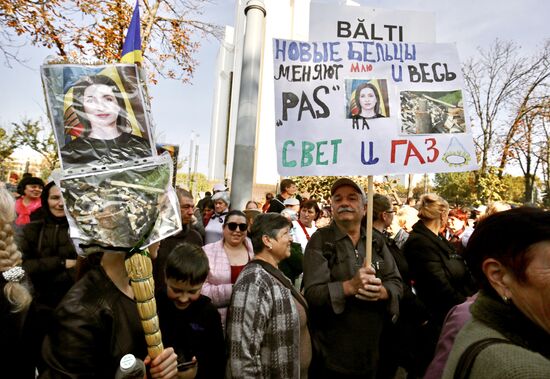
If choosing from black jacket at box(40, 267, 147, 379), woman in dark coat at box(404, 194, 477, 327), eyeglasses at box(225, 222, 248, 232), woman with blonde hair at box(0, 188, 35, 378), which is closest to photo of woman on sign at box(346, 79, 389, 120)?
woman in dark coat at box(404, 194, 477, 327)

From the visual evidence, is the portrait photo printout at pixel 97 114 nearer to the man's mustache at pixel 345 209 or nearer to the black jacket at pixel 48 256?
the man's mustache at pixel 345 209

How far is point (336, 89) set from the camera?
300 centimetres

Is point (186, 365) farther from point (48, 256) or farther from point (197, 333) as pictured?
point (48, 256)

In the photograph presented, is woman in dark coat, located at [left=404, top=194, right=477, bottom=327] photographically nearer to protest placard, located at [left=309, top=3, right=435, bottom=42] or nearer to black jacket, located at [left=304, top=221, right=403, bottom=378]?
black jacket, located at [left=304, top=221, right=403, bottom=378]

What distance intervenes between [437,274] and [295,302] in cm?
149

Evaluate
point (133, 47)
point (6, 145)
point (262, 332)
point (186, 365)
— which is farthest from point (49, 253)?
point (6, 145)

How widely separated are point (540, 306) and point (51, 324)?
1.76 metres

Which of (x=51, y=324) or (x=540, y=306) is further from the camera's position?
(x=51, y=324)

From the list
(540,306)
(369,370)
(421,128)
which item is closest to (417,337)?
(369,370)

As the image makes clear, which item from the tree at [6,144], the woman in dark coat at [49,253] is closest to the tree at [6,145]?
the tree at [6,144]

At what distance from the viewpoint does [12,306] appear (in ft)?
5.59

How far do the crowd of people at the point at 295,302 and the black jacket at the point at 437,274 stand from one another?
1 centimetres

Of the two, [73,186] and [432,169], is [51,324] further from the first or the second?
[432,169]

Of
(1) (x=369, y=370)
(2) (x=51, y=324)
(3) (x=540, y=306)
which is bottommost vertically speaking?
(1) (x=369, y=370)
